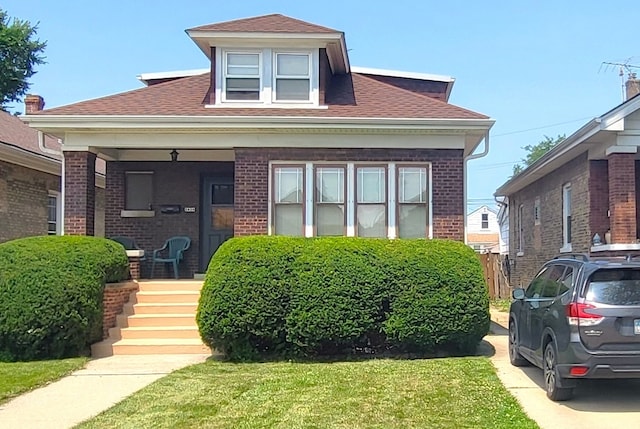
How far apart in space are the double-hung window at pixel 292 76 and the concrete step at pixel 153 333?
18.2 feet

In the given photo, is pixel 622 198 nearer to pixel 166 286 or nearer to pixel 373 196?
pixel 373 196

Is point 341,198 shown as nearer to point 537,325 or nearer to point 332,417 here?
point 537,325

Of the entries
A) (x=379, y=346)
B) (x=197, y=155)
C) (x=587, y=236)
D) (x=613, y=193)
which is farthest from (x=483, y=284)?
(x=197, y=155)

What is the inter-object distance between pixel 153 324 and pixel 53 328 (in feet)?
6.69

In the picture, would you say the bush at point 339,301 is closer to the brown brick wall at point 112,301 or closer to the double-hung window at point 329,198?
the brown brick wall at point 112,301

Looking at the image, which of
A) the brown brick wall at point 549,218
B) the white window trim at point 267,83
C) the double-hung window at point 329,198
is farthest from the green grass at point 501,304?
the white window trim at point 267,83

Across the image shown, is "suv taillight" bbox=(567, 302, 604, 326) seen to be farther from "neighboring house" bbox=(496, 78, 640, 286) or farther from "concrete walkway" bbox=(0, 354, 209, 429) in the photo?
"neighboring house" bbox=(496, 78, 640, 286)

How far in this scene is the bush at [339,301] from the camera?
→ 420 inches

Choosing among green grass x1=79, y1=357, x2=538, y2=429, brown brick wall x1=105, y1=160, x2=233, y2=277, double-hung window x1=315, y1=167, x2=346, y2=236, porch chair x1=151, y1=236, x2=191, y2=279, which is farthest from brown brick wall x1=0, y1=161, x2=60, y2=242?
green grass x1=79, y1=357, x2=538, y2=429

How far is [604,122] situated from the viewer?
13547mm

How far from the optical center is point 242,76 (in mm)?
14844

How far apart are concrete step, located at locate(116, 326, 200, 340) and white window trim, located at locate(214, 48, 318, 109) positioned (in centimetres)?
504

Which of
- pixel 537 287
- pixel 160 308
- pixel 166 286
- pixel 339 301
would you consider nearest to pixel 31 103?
pixel 166 286

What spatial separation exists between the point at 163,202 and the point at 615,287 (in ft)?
37.7
